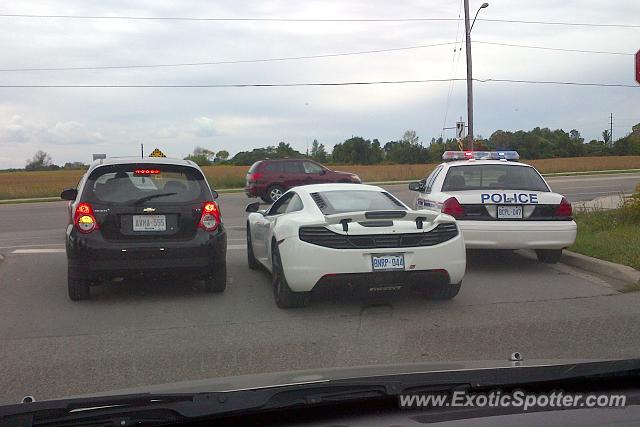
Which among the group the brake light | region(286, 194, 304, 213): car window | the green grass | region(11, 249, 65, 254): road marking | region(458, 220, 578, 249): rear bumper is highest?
the brake light

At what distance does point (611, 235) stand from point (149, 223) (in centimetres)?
759

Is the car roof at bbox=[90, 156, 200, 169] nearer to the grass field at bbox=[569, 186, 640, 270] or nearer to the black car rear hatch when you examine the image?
the black car rear hatch

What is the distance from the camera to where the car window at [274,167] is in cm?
2591

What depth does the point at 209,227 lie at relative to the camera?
8.26 metres

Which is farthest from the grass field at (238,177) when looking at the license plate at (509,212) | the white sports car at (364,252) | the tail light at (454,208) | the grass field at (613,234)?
the white sports car at (364,252)

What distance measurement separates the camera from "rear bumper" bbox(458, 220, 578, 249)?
977 centimetres

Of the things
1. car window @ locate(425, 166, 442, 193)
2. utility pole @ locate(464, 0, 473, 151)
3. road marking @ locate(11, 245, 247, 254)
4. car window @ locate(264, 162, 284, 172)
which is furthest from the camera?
utility pole @ locate(464, 0, 473, 151)

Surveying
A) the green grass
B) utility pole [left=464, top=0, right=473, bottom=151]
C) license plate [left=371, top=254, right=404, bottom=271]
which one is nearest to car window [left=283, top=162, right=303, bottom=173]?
utility pole [left=464, top=0, right=473, bottom=151]

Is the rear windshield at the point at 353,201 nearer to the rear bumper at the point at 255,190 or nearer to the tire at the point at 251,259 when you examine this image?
the tire at the point at 251,259

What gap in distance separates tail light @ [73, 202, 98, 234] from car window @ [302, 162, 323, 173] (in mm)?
18339

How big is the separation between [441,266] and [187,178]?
3.12m

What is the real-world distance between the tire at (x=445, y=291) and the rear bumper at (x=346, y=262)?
1.17ft

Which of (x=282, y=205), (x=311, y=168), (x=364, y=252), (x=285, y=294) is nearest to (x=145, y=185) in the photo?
(x=282, y=205)

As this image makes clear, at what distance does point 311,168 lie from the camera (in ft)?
86.0
